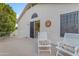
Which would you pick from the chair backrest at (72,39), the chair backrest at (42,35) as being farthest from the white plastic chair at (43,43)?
the chair backrest at (72,39)

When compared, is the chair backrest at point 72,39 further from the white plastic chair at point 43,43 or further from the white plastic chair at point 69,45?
the white plastic chair at point 43,43

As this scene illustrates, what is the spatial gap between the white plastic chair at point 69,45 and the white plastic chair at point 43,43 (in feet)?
0.49

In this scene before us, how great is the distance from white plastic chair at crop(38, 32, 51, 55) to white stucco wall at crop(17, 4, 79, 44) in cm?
6

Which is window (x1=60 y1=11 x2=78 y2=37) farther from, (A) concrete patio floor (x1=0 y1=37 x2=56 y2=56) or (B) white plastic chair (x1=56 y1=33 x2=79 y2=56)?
(A) concrete patio floor (x1=0 y1=37 x2=56 y2=56)

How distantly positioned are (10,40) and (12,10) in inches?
17.6

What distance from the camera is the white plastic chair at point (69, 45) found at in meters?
3.43

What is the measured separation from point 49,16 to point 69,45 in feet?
1.70

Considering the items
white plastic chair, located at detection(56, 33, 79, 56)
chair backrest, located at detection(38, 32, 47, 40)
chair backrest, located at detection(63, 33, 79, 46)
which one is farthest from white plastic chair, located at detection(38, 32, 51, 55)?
chair backrest, located at detection(63, 33, 79, 46)

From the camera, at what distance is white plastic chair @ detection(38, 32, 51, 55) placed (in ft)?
11.5

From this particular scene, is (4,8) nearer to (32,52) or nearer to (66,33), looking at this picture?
(32,52)

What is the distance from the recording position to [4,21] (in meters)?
3.52

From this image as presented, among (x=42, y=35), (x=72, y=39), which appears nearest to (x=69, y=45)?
(x=72, y=39)

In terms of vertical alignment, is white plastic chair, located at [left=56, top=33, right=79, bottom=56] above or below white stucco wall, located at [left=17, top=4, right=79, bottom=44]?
below

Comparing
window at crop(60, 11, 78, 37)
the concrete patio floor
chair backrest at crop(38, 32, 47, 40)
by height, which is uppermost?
window at crop(60, 11, 78, 37)
